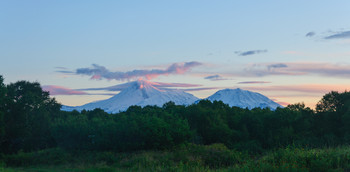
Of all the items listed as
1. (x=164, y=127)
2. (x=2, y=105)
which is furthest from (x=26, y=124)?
(x=164, y=127)

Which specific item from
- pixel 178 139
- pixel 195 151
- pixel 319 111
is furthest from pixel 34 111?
pixel 319 111

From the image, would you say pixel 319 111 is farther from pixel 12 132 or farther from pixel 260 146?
pixel 12 132

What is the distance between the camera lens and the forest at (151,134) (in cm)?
3631

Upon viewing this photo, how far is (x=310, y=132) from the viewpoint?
52656 mm

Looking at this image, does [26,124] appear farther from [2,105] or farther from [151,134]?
[151,134]

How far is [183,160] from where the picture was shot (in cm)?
3253

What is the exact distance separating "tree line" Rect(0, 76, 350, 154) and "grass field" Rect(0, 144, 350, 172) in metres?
2.47

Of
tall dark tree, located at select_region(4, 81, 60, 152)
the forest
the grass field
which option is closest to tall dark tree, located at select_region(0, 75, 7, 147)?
the forest

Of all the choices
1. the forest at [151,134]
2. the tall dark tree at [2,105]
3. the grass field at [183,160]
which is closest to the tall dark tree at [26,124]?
the forest at [151,134]

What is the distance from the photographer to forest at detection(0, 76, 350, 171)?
3631cm

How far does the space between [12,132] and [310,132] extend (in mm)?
44076

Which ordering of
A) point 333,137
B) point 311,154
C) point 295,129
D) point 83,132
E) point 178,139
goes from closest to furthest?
point 311,154
point 178,139
point 83,132
point 333,137
point 295,129

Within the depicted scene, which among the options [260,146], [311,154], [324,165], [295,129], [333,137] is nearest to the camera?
[324,165]

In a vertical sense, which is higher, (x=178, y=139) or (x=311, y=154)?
(x=311, y=154)
